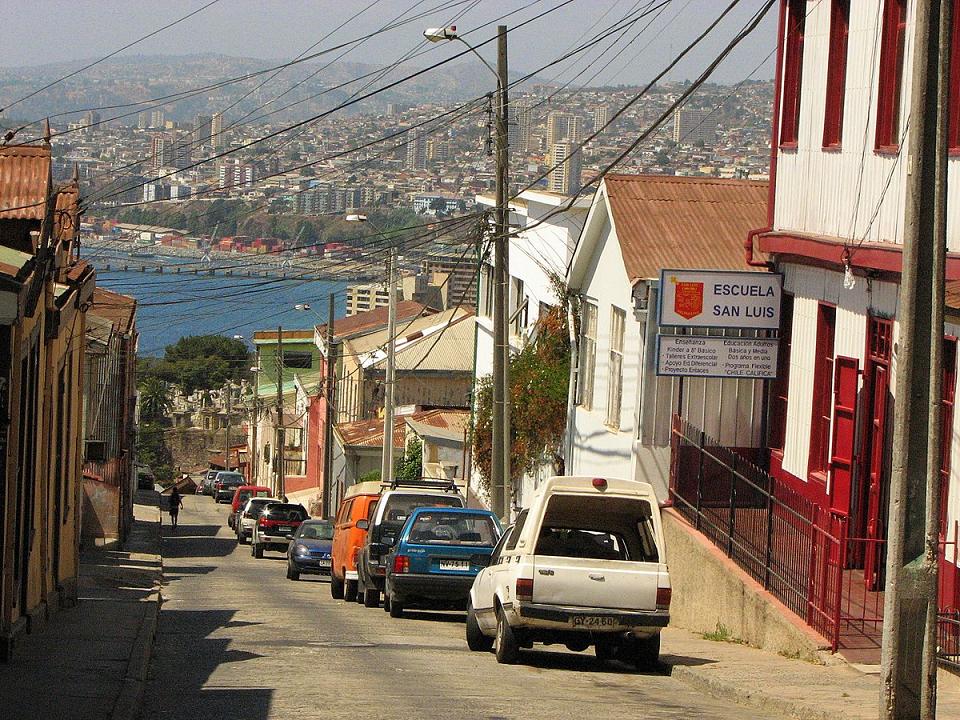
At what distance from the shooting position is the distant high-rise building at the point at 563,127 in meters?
52.4

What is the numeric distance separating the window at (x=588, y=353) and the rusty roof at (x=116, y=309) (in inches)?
851

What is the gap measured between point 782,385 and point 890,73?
5.88 m

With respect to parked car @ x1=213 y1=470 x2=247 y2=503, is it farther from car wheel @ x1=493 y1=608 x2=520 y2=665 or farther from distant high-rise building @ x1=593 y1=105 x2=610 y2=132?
car wheel @ x1=493 y1=608 x2=520 y2=665

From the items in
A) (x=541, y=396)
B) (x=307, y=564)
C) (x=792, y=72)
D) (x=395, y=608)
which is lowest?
(x=307, y=564)

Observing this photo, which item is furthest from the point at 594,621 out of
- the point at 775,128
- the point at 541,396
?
the point at 541,396

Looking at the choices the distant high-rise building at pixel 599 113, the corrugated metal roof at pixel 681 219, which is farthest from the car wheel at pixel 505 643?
the distant high-rise building at pixel 599 113

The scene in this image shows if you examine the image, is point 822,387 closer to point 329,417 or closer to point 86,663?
point 86,663

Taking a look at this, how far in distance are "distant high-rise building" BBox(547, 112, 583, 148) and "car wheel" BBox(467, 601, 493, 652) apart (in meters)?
→ 35.6

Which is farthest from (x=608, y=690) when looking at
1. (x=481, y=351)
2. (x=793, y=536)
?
(x=481, y=351)

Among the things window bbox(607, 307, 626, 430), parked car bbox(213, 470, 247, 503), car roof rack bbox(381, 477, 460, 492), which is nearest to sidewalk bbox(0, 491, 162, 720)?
car roof rack bbox(381, 477, 460, 492)

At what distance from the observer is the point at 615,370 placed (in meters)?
25.6

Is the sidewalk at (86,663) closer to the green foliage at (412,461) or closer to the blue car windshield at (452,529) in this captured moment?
the blue car windshield at (452,529)

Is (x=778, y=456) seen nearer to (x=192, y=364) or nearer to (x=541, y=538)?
(x=541, y=538)

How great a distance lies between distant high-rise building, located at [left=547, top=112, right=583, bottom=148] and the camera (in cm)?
5244
